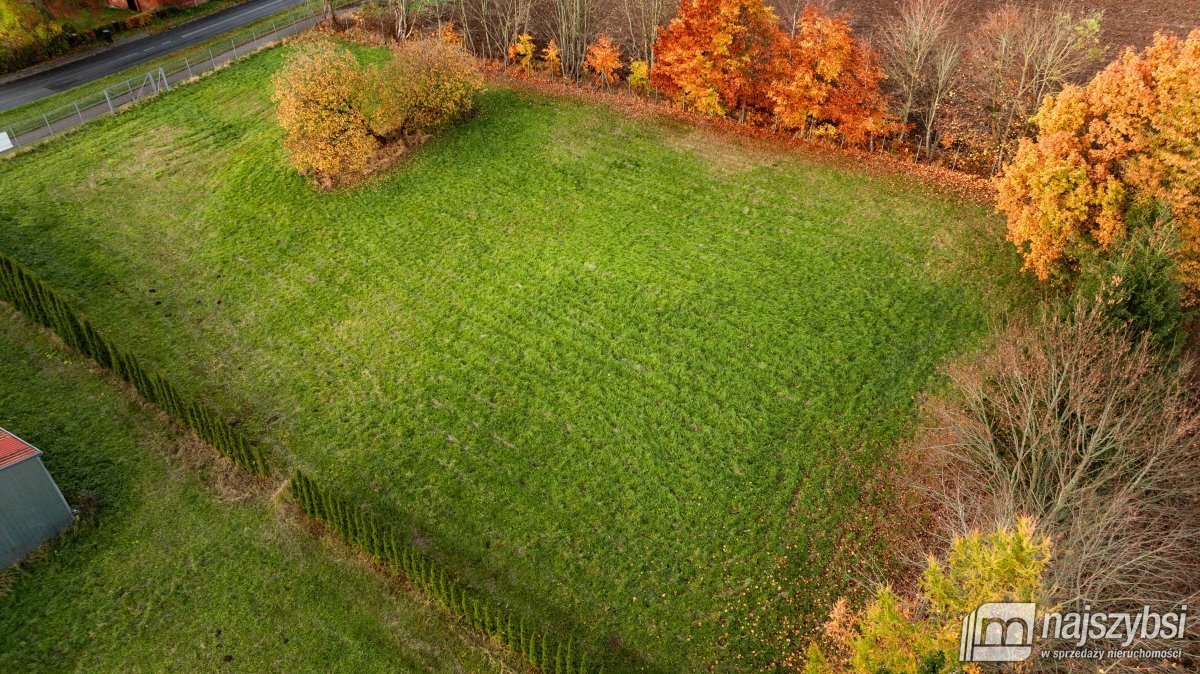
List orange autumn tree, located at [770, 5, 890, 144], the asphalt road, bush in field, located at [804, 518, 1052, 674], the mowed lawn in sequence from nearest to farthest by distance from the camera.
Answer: bush in field, located at [804, 518, 1052, 674], the mowed lawn, orange autumn tree, located at [770, 5, 890, 144], the asphalt road

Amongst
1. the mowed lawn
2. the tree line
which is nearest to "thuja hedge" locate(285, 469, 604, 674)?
the mowed lawn

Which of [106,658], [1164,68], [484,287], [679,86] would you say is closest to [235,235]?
[484,287]

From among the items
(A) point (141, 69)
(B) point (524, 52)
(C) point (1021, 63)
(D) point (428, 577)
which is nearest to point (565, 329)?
(D) point (428, 577)

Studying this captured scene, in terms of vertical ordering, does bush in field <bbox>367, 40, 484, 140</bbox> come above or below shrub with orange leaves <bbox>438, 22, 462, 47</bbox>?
below

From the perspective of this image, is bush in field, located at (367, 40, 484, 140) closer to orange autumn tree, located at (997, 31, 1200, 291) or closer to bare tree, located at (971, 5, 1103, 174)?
bare tree, located at (971, 5, 1103, 174)

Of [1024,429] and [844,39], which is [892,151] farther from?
[1024,429]

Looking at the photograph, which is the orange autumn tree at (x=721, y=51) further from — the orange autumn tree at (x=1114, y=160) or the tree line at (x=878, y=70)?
the orange autumn tree at (x=1114, y=160)
